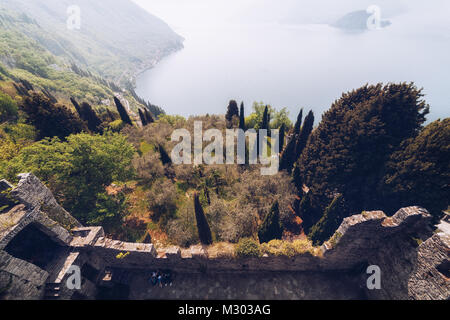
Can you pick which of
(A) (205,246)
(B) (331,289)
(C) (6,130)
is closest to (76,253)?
(A) (205,246)

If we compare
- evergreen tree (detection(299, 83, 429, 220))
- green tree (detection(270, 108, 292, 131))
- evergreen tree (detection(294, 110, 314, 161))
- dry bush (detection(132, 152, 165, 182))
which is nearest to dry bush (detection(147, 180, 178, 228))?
dry bush (detection(132, 152, 165, 182))

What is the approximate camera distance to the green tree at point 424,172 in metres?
14.8

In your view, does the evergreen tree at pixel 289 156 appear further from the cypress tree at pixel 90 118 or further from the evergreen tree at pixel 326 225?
the cypress tree at pixel 90 118

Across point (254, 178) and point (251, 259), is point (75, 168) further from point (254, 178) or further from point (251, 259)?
point (254, 178)

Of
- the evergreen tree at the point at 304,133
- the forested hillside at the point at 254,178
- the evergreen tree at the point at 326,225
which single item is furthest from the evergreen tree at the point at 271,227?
the evergreen tree at the point at 304,133

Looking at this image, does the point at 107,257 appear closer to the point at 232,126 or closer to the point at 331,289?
the point at 331,289

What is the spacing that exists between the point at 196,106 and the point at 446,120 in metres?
133

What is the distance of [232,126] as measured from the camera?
36.3 metres

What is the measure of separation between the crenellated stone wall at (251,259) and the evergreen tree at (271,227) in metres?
2.24

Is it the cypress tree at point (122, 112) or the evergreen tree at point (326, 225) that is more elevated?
the cypress tree at point (122, 112)

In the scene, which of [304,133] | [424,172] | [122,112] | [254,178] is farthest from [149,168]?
[424,172]

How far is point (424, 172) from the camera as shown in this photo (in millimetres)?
15469

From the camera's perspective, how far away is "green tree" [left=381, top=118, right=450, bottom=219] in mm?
14812

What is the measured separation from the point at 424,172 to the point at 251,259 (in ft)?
55.9
